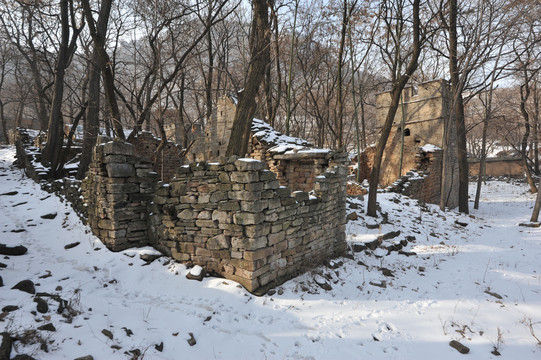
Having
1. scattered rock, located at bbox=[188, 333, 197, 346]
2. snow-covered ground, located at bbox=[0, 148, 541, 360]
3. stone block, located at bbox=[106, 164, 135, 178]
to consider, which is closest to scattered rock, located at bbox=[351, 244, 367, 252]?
snow-covered ground, located at bbox=[0, 148, 541, 360]

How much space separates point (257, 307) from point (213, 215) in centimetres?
167

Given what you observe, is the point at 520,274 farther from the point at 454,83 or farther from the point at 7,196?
the point at 7,196

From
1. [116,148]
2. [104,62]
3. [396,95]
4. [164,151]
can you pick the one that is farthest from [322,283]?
[164,151]

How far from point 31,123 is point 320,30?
36462mm

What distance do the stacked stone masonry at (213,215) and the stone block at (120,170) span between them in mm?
17

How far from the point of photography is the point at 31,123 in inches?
1283

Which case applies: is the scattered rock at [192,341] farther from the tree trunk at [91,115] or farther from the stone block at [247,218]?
the tree trunk at [91,115]

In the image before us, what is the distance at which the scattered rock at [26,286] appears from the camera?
11.6 ft

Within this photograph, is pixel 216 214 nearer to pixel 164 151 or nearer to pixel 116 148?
pixel 116 148

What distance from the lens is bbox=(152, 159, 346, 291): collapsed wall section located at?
14.5 ft

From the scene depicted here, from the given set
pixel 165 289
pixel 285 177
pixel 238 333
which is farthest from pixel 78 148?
pixel 238 333

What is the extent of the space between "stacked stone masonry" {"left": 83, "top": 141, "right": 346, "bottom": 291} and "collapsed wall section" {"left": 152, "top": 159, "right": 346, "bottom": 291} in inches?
0.7

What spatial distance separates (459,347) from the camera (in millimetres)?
3592

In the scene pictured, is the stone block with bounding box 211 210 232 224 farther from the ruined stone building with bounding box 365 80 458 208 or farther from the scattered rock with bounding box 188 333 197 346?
the ruined stone building with bounding box 365 80 458 208
